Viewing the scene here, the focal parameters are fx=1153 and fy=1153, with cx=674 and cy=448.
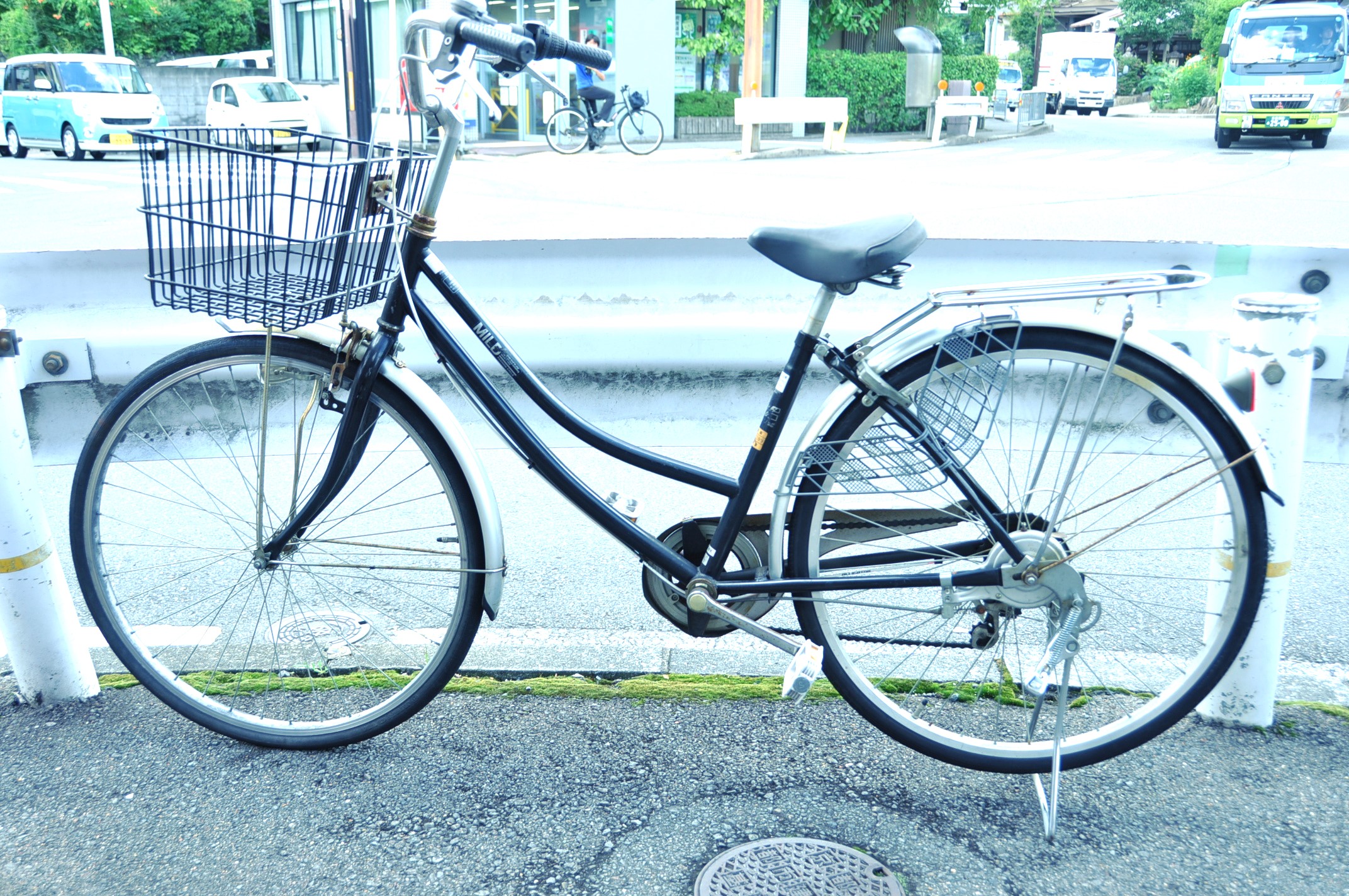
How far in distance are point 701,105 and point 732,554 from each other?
24848mm

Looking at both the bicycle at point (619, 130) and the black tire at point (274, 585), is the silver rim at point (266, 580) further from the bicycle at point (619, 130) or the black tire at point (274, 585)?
the bicycle at point (619, 130)

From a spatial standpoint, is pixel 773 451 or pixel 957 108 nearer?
pixel 773 451

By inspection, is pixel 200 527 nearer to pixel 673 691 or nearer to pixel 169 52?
pixel 673 691

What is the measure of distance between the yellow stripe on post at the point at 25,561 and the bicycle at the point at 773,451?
0.52 feet

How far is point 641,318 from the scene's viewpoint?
10.2ft

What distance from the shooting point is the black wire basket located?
2113 millimetres

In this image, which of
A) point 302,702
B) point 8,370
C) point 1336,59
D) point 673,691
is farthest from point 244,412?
point 1336,59

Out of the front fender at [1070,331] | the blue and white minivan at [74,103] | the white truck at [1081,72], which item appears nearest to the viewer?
the front fender at [1070,331]

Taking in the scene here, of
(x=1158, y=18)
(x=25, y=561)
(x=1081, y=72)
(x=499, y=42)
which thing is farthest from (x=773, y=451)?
(x=1158, y=18)

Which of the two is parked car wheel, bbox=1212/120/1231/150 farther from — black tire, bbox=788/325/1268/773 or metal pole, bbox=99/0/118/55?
metal pole, bbox=99/0/118/55

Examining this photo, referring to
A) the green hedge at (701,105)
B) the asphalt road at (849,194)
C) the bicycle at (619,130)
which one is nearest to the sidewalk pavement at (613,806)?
the asphalt road at (849,194)

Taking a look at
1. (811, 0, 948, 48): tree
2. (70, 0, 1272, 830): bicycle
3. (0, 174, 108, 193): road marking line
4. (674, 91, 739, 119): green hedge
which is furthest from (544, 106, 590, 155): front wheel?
(70, 0, 1272, 830): bicycle

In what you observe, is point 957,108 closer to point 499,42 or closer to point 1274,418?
point 1274,418

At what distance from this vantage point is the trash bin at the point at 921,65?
25.0m
